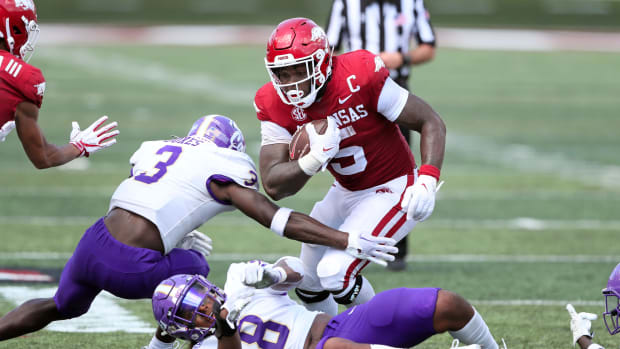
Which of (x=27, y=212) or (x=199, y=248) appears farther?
(x=27, y=212)

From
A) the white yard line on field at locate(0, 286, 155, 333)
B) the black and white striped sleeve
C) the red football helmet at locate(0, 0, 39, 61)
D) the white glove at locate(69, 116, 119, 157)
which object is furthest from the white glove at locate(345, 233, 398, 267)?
the black and white striped sleeve

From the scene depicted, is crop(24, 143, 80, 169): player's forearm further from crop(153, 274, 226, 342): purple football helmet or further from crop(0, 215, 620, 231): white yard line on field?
crop(0, 215, 620, 231): white yard line on field

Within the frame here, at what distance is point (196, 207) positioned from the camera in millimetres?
4066

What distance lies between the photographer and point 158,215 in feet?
13.2

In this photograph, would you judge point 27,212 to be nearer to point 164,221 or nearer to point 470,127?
point 164,221

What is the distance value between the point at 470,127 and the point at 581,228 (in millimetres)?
5441

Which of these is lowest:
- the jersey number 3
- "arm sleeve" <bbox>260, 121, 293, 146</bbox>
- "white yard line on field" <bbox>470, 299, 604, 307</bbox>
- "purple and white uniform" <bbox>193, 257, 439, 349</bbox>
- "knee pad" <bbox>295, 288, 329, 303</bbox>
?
"white yard line on field" <bbox>470, 299, 604, 307</bbox>

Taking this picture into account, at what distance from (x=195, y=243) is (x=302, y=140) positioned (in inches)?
25.2

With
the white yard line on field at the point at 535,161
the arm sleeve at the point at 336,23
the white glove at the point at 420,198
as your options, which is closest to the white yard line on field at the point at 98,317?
the white glove at the point at 420,198

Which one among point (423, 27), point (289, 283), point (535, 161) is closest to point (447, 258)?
point (423, 27)

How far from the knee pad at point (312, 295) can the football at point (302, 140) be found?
0.71 metres

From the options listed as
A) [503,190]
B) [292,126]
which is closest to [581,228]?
[503,190]

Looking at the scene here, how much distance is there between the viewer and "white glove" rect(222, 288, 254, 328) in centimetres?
345

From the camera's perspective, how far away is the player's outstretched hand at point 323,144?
411 cm
